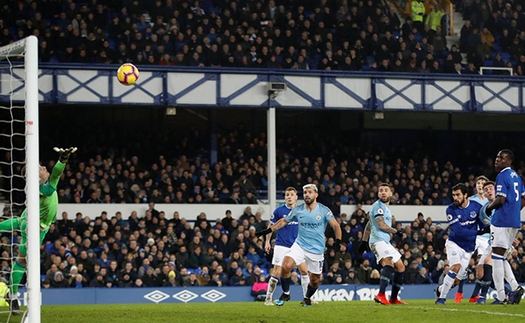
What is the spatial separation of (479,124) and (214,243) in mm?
13994

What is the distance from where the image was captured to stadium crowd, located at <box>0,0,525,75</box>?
2881 centimetres

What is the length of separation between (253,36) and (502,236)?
1747 centimetres

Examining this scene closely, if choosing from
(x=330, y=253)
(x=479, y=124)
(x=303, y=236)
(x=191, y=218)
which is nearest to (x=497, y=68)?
(x=479, y=124)

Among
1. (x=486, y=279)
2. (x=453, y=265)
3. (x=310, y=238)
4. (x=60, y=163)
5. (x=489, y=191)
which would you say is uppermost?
(x=60, y=163)

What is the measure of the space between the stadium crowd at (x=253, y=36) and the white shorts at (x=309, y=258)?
13480 mm

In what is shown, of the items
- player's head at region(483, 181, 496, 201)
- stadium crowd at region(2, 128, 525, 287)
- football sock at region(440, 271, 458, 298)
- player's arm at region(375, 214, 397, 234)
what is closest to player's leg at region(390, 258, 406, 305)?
player's arm at region(375, 214, 397, 234)

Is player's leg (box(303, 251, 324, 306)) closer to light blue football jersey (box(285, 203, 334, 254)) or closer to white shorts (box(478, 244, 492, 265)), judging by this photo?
light blue football jersey (box(285, 203, 334, 254))

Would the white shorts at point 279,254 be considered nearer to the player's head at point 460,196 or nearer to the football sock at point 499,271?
the player's head at point 460,196

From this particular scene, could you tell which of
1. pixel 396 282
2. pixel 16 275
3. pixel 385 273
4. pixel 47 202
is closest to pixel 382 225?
pixel 385 273

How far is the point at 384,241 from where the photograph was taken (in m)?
16.4

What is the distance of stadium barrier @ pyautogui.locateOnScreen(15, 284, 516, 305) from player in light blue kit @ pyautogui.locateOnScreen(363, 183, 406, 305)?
344 inches

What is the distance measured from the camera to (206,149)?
32.2m

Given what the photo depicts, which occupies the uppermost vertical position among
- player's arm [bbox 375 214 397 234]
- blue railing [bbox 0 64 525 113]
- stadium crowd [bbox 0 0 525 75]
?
stadium crowd [bbox 0 0 525 75]

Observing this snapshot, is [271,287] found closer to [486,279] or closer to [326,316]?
[486,279]
